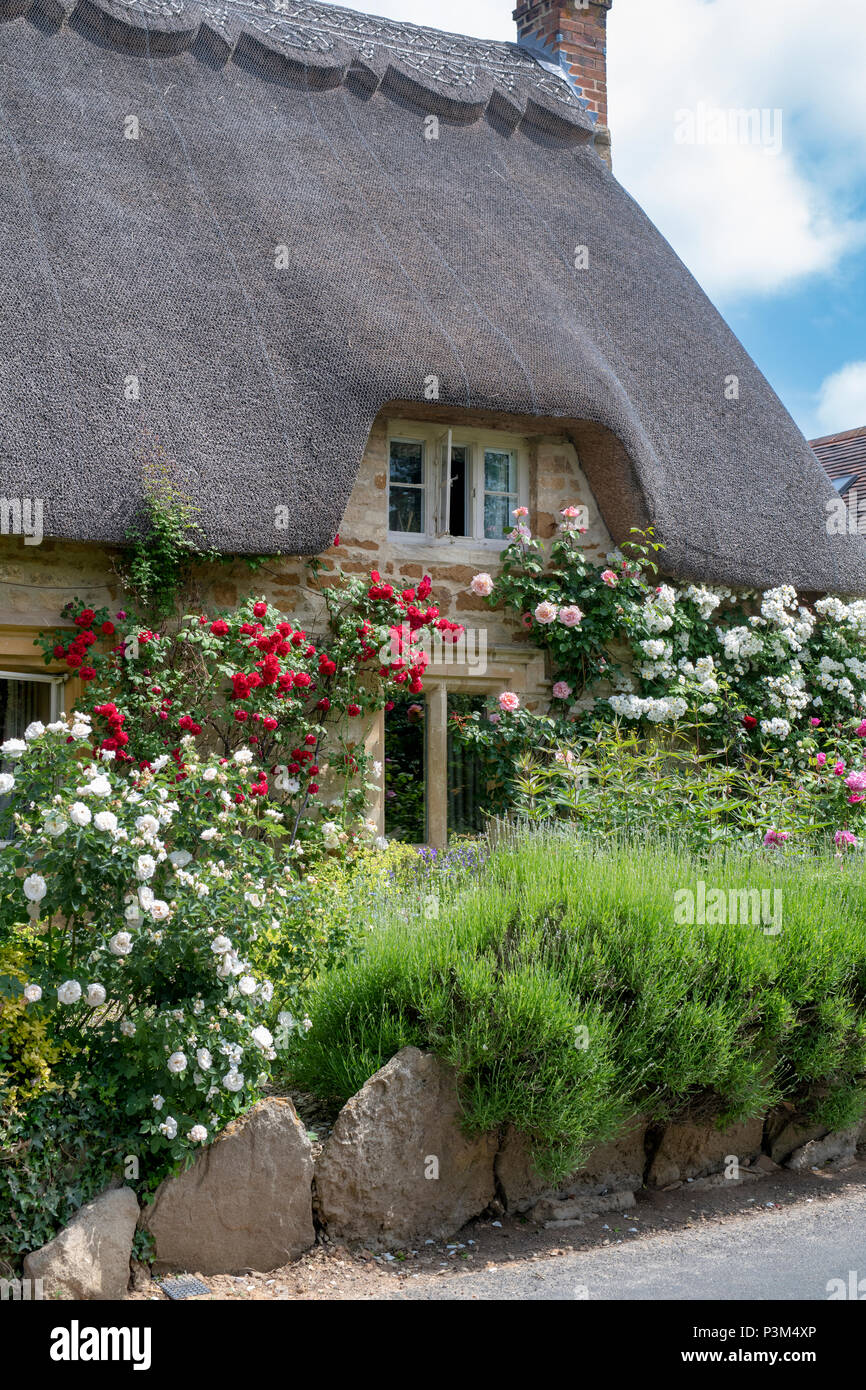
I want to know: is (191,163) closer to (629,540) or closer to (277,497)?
(277,497)

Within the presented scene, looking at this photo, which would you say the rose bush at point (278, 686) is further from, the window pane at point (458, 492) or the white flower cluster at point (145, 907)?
the white flower cluster at point (145, 907)

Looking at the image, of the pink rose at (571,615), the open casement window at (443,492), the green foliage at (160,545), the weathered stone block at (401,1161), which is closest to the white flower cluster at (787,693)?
the pink rose at (571,615)

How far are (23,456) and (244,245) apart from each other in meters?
2.30

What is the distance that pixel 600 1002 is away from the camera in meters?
4.33

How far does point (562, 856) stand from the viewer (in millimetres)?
5082

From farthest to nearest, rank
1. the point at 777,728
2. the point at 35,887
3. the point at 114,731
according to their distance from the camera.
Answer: the point at 777,728 < the point at 114,731 < the point at 35,887

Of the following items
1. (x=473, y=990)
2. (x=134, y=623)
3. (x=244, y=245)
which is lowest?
(x=473, y=990)

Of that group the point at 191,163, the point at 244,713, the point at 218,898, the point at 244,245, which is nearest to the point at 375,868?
the point at 244,713

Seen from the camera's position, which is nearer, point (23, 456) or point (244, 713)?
point (23, 456)

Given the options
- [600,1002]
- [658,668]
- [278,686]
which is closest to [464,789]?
[658,668]

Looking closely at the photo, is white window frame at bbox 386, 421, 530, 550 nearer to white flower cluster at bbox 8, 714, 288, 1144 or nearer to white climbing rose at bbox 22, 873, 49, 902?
white flower cluster at bbox 8, 714, 288, 1144

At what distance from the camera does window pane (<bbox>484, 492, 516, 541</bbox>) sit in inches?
331

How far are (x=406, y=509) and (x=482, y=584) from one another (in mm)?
717

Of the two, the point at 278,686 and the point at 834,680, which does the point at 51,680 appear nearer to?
the point at 278,686
